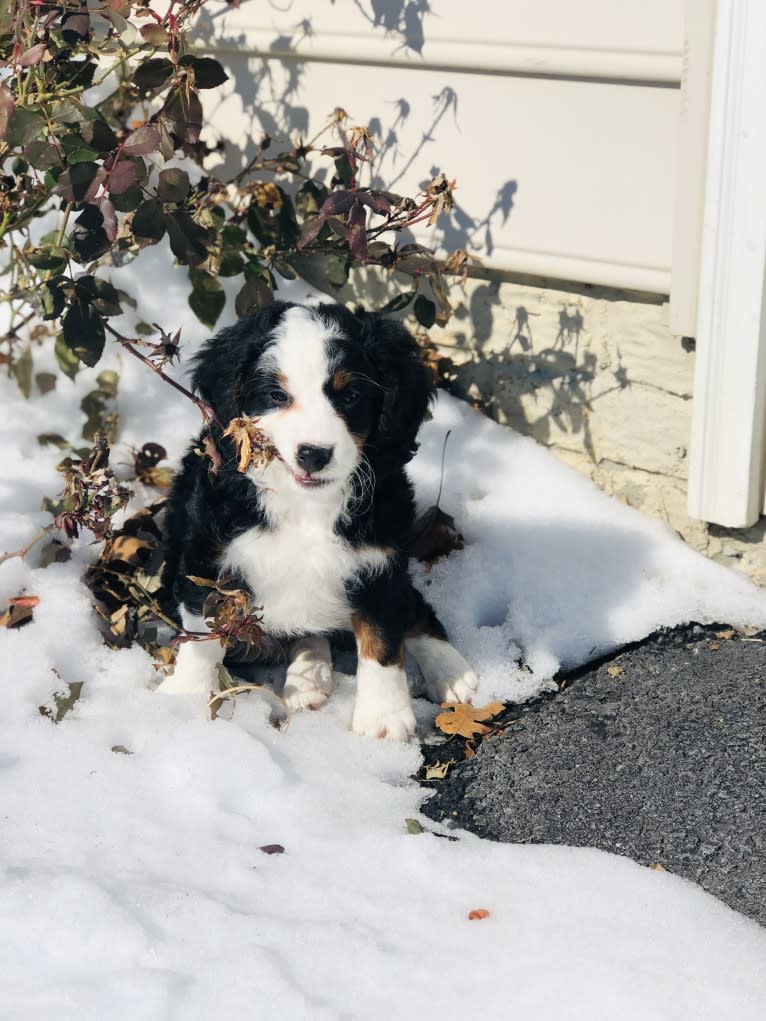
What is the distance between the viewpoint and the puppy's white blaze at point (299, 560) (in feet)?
Result: 10.2

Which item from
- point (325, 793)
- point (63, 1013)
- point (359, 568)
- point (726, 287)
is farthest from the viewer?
point (726, 287)

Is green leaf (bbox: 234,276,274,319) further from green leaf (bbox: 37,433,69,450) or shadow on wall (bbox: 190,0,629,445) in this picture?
green leaf (bbox: 37,433,69,450)

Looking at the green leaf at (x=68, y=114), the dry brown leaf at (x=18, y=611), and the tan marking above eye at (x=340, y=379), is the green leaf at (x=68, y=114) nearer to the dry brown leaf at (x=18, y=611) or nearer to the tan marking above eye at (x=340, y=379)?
the tan marking above eye at (x=340, y=379)

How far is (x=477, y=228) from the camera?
4.12 meters

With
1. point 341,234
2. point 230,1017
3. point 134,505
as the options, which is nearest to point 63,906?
point 230,1017

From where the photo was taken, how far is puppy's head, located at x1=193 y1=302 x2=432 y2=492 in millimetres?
2811

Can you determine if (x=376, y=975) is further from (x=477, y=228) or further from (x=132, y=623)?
(x=477, y=228)

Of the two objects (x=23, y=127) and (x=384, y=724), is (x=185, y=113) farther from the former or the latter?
(x=384, y=724)

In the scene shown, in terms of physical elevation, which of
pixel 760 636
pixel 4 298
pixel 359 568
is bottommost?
pixel 760 636

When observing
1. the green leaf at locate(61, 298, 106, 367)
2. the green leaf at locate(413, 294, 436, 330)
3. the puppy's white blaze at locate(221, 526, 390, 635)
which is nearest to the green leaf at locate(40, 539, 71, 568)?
the green leaf at locate(61, 298, 106, 367)

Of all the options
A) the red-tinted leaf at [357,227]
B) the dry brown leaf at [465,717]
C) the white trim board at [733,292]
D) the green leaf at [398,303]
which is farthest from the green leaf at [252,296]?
the dry brown leaf at [465,717]

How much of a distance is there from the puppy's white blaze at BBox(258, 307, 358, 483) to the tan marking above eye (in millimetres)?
19

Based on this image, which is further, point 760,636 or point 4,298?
point 4,298

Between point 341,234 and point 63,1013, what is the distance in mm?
2424
